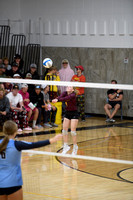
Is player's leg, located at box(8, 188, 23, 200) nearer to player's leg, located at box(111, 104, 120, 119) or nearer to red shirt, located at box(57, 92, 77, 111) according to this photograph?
red shirt, located at box(57, 92, 77, 111)

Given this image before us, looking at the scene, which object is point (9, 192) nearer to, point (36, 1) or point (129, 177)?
point (129, 177)

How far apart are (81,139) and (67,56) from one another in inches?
254

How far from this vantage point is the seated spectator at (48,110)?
1361 cm

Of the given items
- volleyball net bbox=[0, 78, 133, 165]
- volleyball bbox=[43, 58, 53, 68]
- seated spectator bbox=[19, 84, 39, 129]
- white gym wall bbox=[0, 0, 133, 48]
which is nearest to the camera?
volleyball net bbox=[0, 78, 133, 165]

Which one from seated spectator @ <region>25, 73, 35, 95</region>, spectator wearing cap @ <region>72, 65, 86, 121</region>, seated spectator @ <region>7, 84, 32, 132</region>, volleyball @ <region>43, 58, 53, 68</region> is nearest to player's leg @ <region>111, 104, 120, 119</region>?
spectator wearing cap @ <region>72, 65, 86, 121</region>

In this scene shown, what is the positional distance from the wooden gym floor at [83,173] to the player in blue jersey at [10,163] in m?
1.74

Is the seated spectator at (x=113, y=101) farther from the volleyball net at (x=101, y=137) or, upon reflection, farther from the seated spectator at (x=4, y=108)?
the seated spectator at (x=4, y=108)

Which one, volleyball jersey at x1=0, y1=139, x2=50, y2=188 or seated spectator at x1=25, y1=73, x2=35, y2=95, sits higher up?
seated spectator at x1=25, y1=73, x2=35, y2=95

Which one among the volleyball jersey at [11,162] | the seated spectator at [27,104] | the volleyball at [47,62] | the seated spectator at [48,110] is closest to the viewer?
the volleyball jersey at [11,162]

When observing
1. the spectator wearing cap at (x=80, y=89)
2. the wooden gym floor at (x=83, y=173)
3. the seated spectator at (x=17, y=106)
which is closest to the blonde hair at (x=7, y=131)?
the wooden gym floor at (x=83, y=173)

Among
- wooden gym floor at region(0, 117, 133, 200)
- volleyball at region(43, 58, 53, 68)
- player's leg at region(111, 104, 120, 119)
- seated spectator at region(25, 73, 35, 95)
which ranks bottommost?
wooden gym floor at region(0, 117, 133, 200)

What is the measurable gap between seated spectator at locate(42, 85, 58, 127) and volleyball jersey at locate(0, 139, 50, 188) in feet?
27.3

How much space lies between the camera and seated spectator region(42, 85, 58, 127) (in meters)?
13.6

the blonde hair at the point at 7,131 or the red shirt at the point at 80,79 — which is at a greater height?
the red shirt at the point at 80,79
